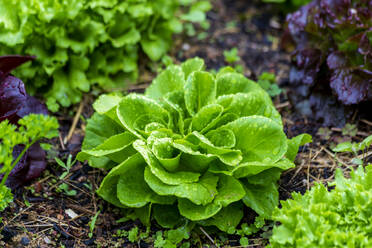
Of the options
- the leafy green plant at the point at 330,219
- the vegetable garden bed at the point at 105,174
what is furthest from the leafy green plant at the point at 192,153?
the leafy green plant at the point at 330,219

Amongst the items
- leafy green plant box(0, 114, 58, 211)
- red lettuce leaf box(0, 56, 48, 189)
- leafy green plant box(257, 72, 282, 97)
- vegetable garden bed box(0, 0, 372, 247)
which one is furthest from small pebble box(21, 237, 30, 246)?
leafy green plant box(257, 72, 282, 97)

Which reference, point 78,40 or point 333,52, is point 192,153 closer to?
point 333,52

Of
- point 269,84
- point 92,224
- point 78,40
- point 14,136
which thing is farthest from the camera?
point 269,84

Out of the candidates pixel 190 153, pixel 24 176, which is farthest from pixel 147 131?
pixel 24 176

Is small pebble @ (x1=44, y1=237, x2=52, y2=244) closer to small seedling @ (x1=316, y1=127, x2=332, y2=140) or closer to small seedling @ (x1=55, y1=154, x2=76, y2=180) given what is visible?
small seedling @ (x1=55, y1=154, x2=76, y2=180)

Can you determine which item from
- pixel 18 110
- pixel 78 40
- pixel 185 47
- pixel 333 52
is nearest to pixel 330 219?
pixel 333 52

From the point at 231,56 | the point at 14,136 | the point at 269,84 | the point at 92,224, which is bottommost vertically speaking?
the point at 92,224

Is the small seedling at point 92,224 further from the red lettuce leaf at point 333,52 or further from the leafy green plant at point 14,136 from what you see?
the red lettuce leaf at point 333,52
